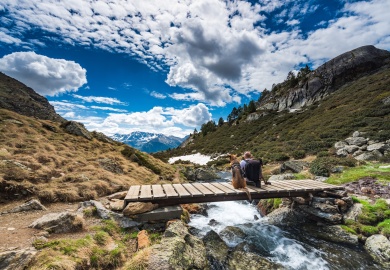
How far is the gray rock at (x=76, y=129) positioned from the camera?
21125 millimetres

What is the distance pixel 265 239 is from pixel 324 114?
41797 millimetres

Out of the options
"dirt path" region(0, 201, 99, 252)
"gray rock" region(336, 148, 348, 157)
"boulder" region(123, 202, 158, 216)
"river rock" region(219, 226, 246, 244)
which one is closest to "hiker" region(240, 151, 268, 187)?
"river rock" region(219, 226, 246, 244)

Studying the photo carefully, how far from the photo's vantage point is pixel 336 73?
2552 inches

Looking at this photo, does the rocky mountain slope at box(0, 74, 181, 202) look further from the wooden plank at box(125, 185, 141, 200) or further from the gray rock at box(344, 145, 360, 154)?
the gray rock at box(344, 145, 360, 154)

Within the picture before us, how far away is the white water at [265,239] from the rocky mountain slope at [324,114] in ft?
57.4

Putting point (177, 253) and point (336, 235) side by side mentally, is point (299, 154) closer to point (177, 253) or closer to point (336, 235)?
point (336, 235)

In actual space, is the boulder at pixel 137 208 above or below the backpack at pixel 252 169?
below

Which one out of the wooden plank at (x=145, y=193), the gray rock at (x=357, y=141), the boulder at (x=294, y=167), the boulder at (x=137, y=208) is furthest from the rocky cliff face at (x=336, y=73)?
the boulder at (x=137, y=208)

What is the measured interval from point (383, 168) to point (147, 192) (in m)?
15.6

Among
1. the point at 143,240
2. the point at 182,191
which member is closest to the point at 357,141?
the point at 182,191

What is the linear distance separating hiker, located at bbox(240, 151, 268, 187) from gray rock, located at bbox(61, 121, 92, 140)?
55.8 ft

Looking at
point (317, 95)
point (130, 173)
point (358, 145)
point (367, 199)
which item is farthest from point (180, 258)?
point (317, 95)

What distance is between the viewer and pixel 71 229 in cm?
645

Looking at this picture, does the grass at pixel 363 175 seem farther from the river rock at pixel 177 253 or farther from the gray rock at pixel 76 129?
the gray rock at pixel 76 129
